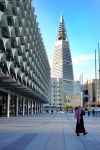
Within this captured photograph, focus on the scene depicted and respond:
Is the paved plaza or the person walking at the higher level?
the person walking

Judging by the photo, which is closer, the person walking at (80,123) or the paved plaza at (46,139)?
the paved plaza at (46,139)

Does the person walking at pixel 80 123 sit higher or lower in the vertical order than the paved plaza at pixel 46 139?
higher

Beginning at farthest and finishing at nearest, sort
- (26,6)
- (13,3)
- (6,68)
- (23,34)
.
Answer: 1. (26,6)
2. (23,34)
3. (13,3)
4. (6,68)

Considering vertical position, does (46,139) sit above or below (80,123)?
below

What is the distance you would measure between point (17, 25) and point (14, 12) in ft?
6.96

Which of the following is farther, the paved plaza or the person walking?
the person walking

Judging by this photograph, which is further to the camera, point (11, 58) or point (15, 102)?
point (15, 102)

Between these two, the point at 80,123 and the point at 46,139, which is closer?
the point at 46,139

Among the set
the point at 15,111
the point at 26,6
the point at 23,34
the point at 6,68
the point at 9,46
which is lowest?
the point at 15,111

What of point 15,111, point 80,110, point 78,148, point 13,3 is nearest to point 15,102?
point 15,111

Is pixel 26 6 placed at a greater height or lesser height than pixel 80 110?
greater

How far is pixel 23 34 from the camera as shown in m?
64.8

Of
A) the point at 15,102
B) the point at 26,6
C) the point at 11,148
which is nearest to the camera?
the point at 11,148

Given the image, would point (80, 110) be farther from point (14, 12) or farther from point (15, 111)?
point (15, 111)
